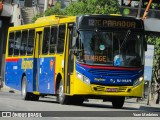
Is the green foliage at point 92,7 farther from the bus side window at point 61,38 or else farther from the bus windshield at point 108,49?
the bus windshield at point 108,49

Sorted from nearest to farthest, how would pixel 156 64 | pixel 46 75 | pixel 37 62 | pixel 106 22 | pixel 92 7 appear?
pixel 106 22 < pixel 46 75 < pixel 37 62 < pixel 156 64 < pixel 92 7

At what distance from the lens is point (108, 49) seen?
25828mm

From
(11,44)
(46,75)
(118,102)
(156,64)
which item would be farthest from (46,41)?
(156,64)

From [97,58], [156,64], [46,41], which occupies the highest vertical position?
[97,58]

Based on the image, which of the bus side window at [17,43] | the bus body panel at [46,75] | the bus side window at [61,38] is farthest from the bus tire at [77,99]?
the bus side window at [17,43]

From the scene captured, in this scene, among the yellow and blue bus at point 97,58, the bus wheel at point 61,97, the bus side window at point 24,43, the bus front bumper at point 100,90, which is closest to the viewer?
the bus front bumper at point 100,90

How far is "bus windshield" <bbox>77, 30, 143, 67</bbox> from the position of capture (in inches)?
1015

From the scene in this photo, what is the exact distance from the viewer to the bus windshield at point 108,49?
84.6 feet

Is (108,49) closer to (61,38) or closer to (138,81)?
(138,81)

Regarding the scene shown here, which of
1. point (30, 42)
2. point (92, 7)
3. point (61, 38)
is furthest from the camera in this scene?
point (92, 7)

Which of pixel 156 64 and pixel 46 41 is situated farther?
pixel 156 64

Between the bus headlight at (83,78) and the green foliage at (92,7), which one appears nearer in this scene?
the bus headlight at (83,78)

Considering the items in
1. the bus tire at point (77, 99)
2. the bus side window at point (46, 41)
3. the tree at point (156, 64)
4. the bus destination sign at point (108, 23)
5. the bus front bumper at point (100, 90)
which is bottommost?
the tree at point (156, 64)

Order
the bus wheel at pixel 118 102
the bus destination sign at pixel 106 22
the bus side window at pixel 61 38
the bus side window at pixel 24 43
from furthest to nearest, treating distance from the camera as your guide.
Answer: the bus side window at pixel 24 43
the bus wheel at pixel 118 102
the bus side window at pixel 61 38
the bus destination sign at pixel 106 22
